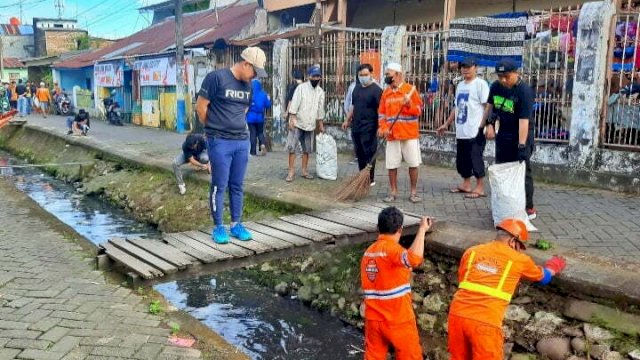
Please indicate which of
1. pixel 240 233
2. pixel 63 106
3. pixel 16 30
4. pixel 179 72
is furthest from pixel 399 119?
pixel 16 30

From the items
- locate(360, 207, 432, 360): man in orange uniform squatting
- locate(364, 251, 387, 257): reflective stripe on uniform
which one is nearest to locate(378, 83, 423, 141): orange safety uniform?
locate(360, 207, 432, 360): man in orange uniform squatting

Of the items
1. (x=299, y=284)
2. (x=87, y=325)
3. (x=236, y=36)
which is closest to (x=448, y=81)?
(x=299, y=284)

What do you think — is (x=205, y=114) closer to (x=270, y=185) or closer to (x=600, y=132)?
(x=270, y=185)

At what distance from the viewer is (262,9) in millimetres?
17625

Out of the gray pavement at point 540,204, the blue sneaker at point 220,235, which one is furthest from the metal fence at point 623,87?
the blue sneaker at point 220,235

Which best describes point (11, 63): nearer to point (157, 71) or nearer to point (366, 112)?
point (157, 71)

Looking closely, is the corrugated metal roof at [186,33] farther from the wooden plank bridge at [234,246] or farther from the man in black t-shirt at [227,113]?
the man in black t-shirt at [227,113]

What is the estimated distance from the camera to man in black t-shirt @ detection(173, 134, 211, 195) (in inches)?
368

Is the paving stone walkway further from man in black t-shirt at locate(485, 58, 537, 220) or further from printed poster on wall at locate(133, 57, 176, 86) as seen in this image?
printed poster on wall at locate(133, 57, 176, 86)

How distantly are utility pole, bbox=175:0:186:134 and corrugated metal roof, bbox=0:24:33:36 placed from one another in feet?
113

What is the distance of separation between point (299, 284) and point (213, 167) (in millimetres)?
2151

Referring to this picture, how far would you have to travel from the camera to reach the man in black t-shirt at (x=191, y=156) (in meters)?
9.36

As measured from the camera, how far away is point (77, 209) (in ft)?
36.2

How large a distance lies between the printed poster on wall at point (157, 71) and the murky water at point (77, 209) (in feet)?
18.9
